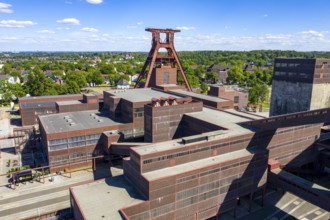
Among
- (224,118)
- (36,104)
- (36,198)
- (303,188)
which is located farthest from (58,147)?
(303,188)

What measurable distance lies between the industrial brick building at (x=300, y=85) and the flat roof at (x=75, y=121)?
190ft

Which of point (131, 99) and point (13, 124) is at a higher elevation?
point (131, 99)

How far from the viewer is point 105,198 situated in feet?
132

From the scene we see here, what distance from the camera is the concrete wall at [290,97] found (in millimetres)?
82562

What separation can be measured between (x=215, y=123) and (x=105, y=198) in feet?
93.0

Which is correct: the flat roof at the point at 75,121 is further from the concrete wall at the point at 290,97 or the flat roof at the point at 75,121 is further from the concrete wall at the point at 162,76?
the concrete wall at the point at 290,97

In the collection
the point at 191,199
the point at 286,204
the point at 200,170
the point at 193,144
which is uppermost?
the point at 193,144

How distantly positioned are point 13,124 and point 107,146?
2176 inches

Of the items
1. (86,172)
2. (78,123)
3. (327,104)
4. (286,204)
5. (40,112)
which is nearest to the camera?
(286,204)

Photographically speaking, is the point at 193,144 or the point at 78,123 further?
the point at 78,123

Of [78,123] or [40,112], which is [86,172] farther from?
[40,112]

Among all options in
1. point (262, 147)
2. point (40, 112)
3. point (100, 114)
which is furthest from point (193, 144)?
point (40, 112)

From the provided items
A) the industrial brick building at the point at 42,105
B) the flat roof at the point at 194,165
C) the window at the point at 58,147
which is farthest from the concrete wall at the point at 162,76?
the flat roof at the point at 194,165

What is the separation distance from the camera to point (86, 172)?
2463 inches
